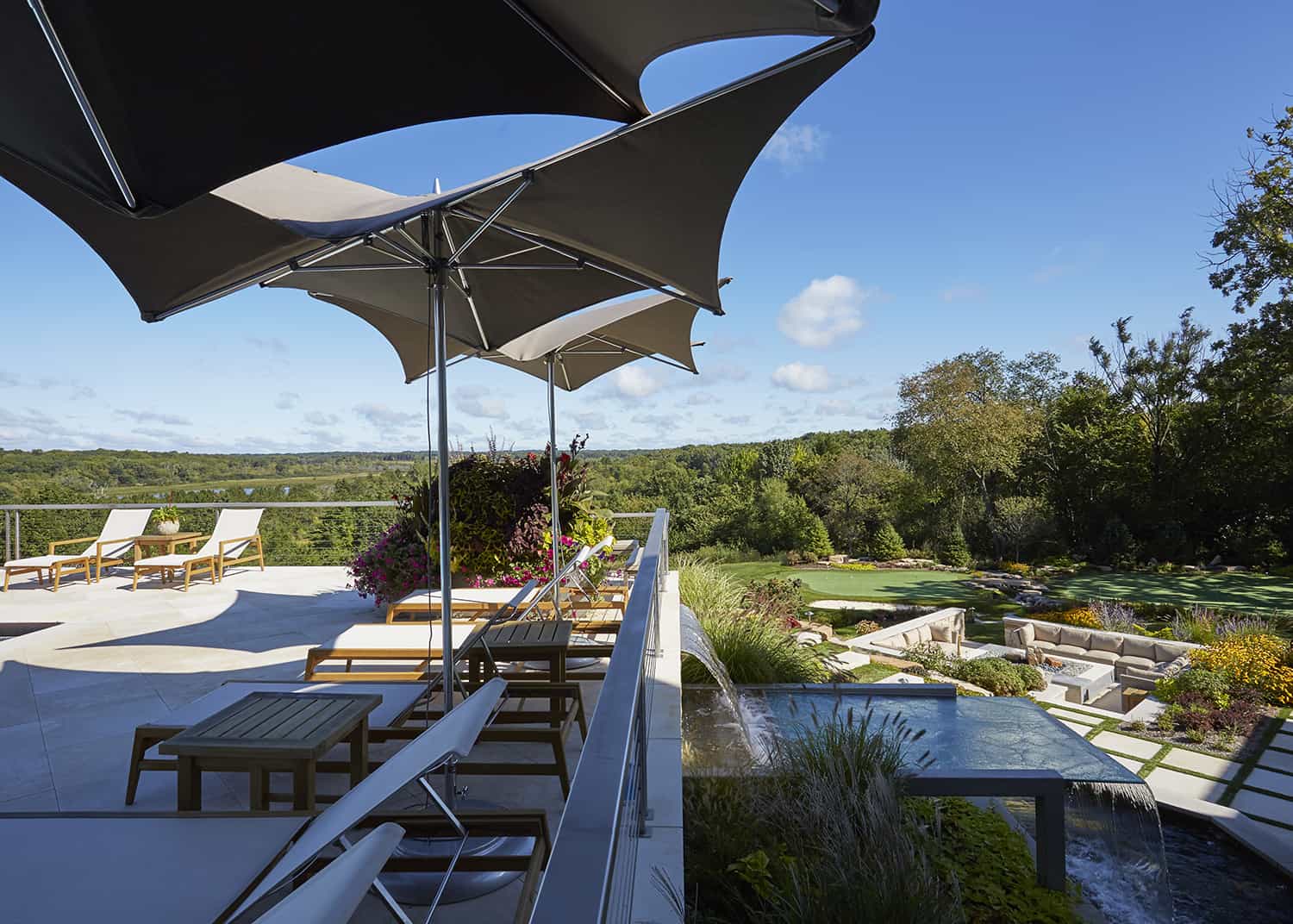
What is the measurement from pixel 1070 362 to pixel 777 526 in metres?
17.2

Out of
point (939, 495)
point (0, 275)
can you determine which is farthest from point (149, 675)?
point (0, 275)

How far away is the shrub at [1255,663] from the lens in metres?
10.1

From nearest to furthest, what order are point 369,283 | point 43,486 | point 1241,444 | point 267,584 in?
point 369,283 < point 267,584 < point 43,486 < point 1241,444

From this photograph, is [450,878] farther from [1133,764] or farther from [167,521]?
[1133,764]

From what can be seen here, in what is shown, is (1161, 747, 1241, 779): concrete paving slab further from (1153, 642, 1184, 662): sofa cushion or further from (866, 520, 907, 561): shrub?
(866, 520, 907, 561): shrub

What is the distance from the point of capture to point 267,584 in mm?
7965

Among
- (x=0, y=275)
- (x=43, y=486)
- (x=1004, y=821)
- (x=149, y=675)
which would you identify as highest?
(x=0, y=275)

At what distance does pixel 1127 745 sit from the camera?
28.1 feet

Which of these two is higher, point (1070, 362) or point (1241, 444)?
point (1070, 362)

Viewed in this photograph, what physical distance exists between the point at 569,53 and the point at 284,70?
0.71 metres

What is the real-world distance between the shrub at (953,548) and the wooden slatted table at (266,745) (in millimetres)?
23005

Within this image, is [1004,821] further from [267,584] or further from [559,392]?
[267,584]

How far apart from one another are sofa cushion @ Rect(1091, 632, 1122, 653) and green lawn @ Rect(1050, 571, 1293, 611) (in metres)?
3.56

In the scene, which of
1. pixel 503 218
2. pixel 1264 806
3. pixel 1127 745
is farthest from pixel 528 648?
pixel 1127 745
